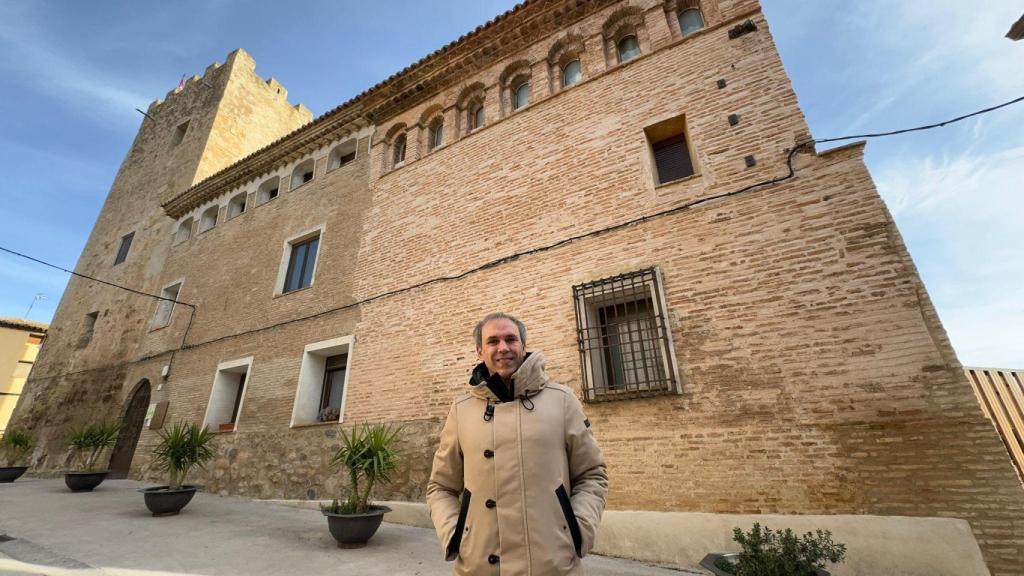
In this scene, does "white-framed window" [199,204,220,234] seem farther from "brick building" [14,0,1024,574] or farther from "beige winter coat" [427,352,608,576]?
"beige winter coat" [427,352,608,576]

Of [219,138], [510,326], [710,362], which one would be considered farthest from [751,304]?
[219,138]

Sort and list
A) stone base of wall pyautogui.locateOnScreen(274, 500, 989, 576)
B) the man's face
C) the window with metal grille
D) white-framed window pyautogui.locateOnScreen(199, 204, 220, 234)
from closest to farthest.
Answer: the man's face, stone base of wall pyautogui.locateOnScreen(274, 500, 989, 576), the window with metal grille, white-framed window pyautogui.locateOnScreen(199, 204, 220, 234)

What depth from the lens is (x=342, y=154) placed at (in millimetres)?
10539

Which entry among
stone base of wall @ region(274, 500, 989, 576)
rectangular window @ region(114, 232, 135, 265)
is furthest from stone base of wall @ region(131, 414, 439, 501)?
rectangular window @ region(114, 232, 135, 265)

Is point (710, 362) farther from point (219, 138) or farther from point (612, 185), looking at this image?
point (219, 138)

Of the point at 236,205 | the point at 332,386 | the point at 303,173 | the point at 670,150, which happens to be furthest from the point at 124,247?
the point at 670,150

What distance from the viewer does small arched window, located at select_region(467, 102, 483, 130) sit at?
8.49 metres

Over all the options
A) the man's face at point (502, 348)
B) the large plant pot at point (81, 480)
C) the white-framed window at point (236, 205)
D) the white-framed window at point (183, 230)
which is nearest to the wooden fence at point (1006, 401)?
the man's face at point (502, 348)

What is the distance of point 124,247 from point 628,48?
17.6 m

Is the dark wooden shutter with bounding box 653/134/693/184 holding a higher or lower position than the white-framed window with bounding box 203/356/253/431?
higher

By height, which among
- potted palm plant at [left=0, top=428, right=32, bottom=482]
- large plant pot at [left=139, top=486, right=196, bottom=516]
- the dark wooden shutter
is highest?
the dark wooden shutter

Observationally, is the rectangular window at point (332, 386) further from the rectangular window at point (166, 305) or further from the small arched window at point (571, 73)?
the small arched window at point (571, 73)

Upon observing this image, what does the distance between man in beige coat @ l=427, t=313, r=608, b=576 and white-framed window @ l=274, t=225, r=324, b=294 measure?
325 inches

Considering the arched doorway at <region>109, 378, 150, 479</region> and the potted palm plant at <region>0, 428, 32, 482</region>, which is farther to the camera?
the arched doorway at <region>109, 378, 150, 479</region>
